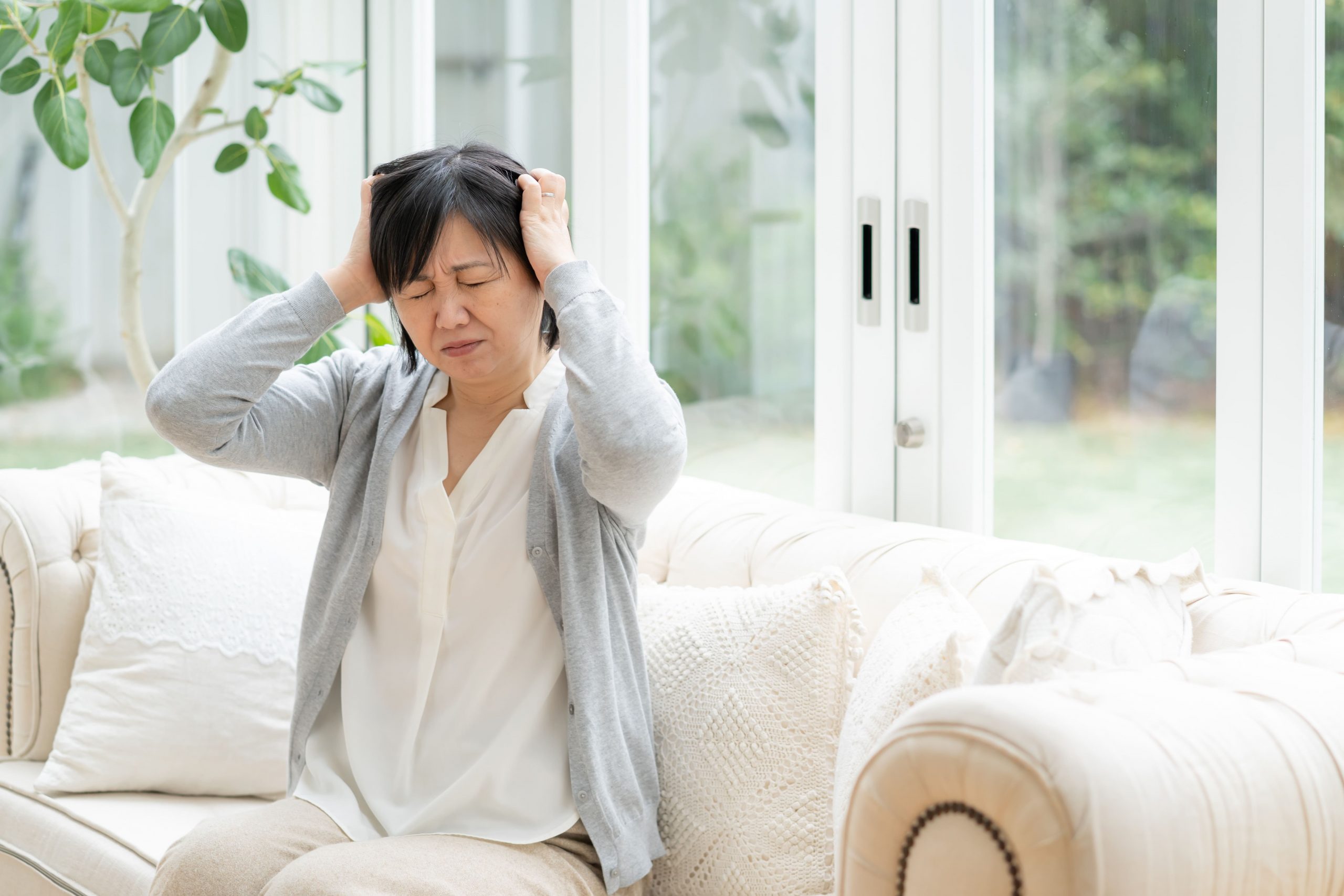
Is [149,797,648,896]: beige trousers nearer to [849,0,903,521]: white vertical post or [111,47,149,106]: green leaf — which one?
[849,0,903,521]: white vertical post

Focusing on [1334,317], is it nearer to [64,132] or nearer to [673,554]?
[673,554]

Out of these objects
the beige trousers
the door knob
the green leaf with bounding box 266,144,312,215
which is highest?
the green leaf with bounding box 266,144,312,215

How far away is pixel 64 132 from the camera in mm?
2383

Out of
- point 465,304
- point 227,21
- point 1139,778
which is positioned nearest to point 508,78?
point 227,21

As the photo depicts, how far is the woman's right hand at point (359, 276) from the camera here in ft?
4.54

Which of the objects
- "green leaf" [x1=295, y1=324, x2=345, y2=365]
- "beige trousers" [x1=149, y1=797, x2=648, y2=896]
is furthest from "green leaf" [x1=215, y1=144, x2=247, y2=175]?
"beige trousers" [x1=149, y1=797, x2=648, y2=896]

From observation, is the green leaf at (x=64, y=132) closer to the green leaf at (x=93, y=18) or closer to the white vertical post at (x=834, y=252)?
the green leaf at (x=93, y=18)

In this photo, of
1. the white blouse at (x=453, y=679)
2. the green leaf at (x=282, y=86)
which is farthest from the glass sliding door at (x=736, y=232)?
the white blouse at (x=453, y=679)

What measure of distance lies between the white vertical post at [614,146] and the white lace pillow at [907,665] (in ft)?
4.08

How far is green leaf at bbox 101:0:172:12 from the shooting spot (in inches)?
91.7

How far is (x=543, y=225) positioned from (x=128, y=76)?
1550 mm

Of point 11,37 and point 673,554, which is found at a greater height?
point 11,37

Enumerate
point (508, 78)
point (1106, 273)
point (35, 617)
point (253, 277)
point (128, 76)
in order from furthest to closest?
point (508, 78)
point (253, 277)
point (128, 76)
point (35, 617)
point (1106, 273)

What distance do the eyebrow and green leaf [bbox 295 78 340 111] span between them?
1465 mm
